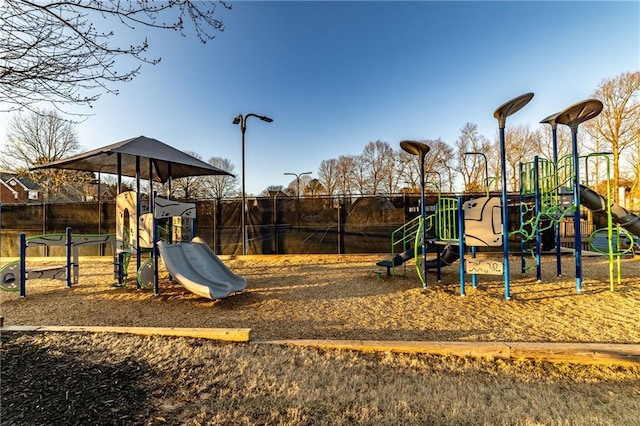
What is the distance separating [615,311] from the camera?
445cm

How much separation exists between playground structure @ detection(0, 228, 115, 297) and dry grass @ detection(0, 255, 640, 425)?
33.5 inches

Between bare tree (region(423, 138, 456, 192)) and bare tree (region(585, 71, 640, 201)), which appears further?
bare tree (region(423, 138, 456, 192))

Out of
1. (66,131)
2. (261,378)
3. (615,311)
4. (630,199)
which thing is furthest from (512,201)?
(66,131)

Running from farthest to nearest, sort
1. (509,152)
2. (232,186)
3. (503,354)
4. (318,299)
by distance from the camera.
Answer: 1. (232,186)
2. (509,152)
3. (318,299)
4. (503,354)

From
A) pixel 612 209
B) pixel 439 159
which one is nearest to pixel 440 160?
pixel 439 159

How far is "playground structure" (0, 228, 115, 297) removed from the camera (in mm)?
5859

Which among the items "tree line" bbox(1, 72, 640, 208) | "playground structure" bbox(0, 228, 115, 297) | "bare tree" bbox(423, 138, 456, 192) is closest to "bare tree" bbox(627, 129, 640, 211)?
"tree line" bbox(1, 72, 640, 208)

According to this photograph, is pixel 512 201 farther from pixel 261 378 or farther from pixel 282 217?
pixel 261 378

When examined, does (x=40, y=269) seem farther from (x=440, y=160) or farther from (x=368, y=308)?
(x=440, y=160)

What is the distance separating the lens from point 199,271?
5.90 meters

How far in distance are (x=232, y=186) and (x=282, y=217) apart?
32124 mm

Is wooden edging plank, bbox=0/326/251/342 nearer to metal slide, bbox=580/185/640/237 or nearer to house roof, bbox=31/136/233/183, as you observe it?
house roof, bbox=31/136/233/183

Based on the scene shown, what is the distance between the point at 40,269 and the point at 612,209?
11.9 metres

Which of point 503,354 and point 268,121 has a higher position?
point 268,121
